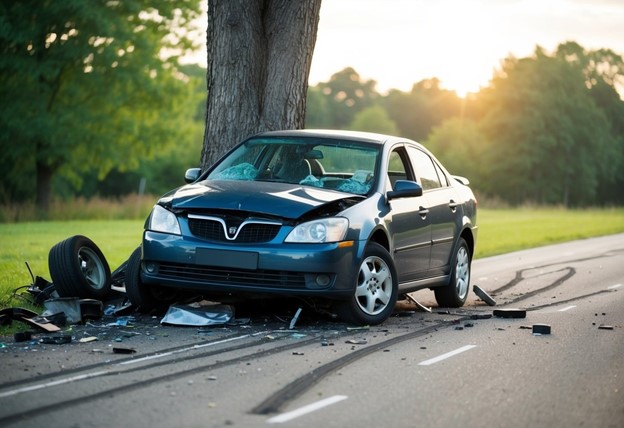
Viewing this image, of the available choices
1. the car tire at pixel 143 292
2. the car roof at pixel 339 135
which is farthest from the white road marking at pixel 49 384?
the car roof at pixel 339 135

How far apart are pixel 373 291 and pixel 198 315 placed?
1.60m

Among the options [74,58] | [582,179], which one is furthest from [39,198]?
[582,179]

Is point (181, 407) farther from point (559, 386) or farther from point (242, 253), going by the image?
point (242, 253)

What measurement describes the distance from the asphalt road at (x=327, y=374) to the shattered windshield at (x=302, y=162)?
4.37ft

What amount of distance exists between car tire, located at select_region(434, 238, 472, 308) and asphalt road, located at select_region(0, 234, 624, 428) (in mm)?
573

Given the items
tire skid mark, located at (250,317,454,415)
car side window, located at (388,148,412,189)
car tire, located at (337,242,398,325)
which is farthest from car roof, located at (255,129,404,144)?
tire skid mark, located at (250,317,454,415)

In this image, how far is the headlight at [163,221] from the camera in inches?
382

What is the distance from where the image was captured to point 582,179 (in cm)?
8619

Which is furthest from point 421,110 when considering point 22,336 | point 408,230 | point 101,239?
point 22,336

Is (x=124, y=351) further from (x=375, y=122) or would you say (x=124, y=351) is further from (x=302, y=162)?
(x=375, y=122)

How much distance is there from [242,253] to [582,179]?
80.0 m

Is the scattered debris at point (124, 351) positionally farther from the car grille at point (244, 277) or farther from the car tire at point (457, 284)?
the car tire at point (457, 284)

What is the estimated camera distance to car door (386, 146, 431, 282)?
10.5 metres

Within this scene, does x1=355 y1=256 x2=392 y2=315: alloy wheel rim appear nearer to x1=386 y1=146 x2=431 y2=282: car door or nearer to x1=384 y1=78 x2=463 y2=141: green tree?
x1=386 y1=146 x2=431 y2=282: car door
